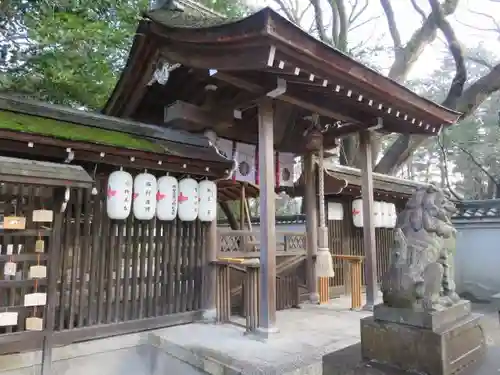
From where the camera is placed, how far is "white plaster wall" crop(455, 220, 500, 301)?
379 inches

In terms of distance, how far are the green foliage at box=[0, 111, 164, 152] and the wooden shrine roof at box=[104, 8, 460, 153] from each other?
103 centimetres

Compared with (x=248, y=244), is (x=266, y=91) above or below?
above

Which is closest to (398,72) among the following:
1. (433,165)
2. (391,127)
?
(391,127)

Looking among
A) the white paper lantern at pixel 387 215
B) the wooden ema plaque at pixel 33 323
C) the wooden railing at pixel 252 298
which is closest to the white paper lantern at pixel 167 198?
the wooden railing at pixel 252 298

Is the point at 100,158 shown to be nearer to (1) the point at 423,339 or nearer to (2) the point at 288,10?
(1) the point at 423,339

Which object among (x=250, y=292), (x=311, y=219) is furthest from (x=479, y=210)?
(x=250, y=292)

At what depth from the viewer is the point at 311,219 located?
7973mm

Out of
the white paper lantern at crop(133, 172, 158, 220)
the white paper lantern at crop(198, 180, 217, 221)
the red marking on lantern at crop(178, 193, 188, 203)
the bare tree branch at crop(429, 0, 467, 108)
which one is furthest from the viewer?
→ the bare tree branch at crop(429, 0, 467, 108)

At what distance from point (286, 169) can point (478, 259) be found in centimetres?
601

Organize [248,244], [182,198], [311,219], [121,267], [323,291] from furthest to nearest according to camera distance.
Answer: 1. [311,219]
2. [323,291]
3. [248,244]
4. [182,198]
5. [121,267]

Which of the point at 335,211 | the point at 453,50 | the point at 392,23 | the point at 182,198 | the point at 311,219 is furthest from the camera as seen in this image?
the point at 392,23

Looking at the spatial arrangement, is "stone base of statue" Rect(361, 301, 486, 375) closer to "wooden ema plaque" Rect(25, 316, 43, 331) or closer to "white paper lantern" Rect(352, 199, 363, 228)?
"wooden ema plaque" Rect(25, 316, 43, 331)

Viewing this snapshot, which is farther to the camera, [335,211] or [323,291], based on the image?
[335,211]

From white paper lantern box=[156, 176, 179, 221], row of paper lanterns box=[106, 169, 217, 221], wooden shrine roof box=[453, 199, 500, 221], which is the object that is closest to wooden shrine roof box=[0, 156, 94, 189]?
row of paper lanterns box=[106, 169, 217, 221]
